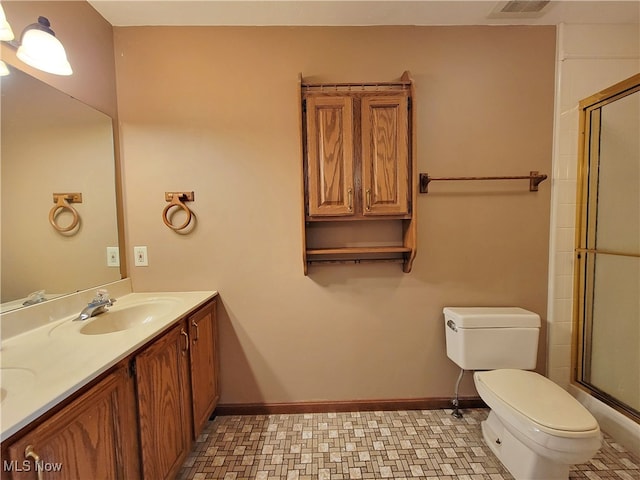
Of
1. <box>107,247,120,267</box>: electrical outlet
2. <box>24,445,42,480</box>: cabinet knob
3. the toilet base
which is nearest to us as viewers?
<box>24,445,42,480</box>: cabinet knob

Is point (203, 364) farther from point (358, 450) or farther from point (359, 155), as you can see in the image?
point (359, 155)

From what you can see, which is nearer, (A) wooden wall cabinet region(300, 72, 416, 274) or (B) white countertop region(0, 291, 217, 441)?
(B) white countertop region(0, 291, 217, 441)

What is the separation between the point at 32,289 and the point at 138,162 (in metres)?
0.89

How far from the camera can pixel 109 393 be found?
889 millimetres

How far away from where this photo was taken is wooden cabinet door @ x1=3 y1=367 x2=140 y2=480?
64 centimetres

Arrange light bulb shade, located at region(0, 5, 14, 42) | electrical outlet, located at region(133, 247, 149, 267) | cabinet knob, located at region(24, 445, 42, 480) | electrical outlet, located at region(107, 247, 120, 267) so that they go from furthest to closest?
1. electrical outlet, located at region(133, 247, 149, 267)
2. electrical outlet, located at region(107, 247, 120, 267)
3. light bulb shade, located at region(0, 5, 14, 42)
4. cabinet knob, located at region(24, 445, 42, 480)

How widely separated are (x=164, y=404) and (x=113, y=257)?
96cm

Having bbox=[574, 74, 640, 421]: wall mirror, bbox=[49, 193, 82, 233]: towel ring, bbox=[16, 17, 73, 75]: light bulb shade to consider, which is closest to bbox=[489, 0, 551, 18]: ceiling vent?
bbox=[574, 74, 640, 421]: wall mirror

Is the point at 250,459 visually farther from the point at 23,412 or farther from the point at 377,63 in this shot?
the point at 377,63

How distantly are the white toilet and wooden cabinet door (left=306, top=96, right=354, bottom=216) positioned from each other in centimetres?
102

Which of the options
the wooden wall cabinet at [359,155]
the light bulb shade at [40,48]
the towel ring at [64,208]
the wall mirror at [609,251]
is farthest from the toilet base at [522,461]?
the light bulb shade at [40,48]

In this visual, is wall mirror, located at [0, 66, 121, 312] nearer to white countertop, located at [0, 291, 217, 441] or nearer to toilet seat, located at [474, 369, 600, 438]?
white countertop, located at [0, 291, 217, 441]

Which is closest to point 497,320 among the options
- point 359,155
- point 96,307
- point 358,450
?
point 358,450

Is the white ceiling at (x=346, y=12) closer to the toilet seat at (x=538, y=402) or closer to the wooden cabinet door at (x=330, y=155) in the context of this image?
the wooden cabinet door at (x=330, y=155)
